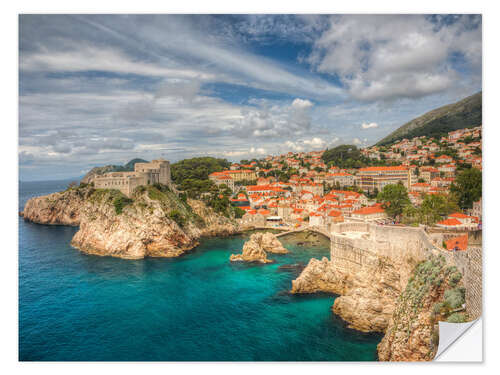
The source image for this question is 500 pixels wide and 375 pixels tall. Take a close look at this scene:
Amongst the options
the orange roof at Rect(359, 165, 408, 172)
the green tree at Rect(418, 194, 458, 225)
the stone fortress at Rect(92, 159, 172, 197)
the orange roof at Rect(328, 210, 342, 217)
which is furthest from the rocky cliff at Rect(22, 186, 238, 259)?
the green tree at Rect(418, 194, 458, 225)

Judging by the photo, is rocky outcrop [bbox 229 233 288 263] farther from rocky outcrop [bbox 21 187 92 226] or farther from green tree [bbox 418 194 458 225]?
rocky outcrop [bbox 21 187 92 226]

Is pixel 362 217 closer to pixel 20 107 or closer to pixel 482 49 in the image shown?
pixel 482 49

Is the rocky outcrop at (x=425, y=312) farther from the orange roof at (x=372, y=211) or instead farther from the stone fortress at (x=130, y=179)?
the stone fortress at (x=130, y=179)

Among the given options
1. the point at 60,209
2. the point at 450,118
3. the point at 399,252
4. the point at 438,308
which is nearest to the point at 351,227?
the point at 399,252

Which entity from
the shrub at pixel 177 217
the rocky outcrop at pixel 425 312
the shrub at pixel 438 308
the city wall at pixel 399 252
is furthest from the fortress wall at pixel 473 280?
the shrub at pixel 177 217
